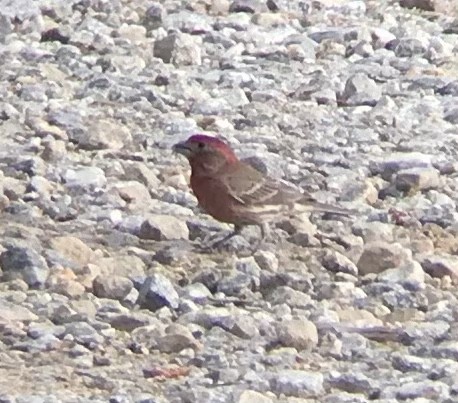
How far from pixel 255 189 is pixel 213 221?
25cm

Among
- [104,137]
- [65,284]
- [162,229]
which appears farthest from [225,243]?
[104,137]

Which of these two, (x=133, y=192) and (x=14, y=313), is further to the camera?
(x=133, y=192)

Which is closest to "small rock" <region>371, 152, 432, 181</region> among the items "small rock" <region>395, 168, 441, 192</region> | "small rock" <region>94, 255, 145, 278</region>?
"small rock" <region>395, 168, 441, 192</region>

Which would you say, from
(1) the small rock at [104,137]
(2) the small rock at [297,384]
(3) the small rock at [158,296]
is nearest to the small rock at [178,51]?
(1) the small rock at [104,137]

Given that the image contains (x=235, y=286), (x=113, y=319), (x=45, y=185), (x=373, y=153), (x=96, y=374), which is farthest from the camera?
(x=373, y=153)

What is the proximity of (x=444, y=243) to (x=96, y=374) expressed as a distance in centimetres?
239

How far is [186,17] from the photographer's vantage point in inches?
478

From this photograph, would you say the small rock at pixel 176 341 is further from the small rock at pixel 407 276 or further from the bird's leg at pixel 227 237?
the bird's leg at pixel 227 237

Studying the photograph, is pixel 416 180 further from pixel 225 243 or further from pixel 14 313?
pixel 14 313

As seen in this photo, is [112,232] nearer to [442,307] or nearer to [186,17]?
[442,307]

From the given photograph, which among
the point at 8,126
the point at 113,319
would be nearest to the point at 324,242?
the point at 113,319

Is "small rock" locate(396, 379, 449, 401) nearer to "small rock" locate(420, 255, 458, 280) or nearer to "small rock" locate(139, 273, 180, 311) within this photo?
"small rock" locate(139, 273, 180, 311)

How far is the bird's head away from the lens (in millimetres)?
8453

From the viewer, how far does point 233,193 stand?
8.41 meters
